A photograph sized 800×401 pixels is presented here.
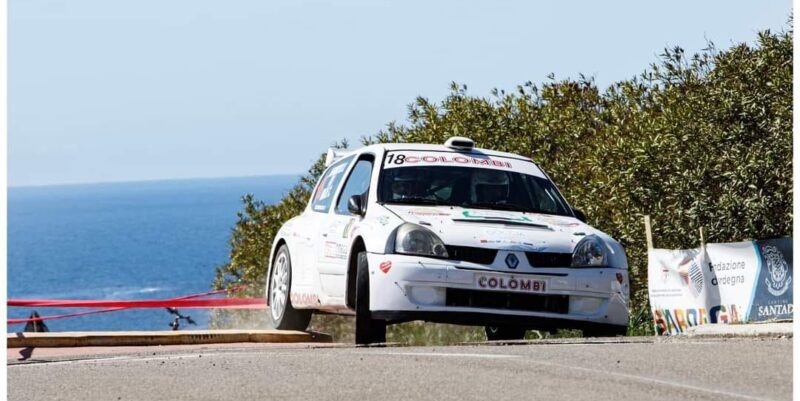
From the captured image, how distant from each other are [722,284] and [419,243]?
16.6 ft

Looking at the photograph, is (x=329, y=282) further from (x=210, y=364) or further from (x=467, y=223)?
(x=210, y=364)

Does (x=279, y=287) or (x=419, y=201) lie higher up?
(x=419, y=201)

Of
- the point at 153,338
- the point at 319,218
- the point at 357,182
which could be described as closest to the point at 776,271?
the point at 357,182

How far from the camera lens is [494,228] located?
40.8 feet

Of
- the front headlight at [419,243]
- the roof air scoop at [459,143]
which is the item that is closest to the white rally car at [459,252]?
the front headlight at [419,243]

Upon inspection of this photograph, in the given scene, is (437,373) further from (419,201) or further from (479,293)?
(419,201)

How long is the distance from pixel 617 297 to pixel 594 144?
49.4ft

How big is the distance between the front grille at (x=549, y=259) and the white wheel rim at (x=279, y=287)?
3218 millimetres

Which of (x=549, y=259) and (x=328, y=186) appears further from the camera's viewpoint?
(x=328, y=186)

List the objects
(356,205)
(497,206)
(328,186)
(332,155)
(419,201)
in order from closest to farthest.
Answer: (356,205)
(419,201)
(497,206)
(328,186)
(332,155)

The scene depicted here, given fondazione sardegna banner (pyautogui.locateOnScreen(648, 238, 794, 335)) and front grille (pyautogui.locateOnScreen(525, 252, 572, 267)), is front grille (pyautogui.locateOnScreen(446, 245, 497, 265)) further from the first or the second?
fondazione sardegna banner (pyautogui.locateOnScreen(648, 238, 794, 335))

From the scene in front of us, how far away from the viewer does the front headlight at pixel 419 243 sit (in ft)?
39.9

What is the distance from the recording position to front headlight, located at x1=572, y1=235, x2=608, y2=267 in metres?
12.4

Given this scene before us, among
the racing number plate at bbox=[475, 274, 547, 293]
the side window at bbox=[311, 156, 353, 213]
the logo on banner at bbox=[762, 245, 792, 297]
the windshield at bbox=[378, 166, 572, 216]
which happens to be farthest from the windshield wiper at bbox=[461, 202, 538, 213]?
the logo on banner at bbox=[762, 245, 792, 297]
